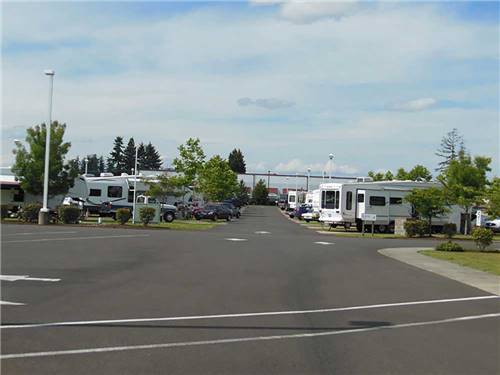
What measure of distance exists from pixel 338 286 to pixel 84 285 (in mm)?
5216

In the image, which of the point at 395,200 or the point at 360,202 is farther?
the point at 395,200

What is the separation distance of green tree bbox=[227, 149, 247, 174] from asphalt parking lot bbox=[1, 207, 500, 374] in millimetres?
158868

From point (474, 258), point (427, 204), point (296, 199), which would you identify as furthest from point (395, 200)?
point (296, 199)

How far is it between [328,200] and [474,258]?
20090mm

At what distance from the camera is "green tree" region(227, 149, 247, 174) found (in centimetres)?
17762

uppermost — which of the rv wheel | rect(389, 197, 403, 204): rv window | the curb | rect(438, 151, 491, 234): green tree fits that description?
rect(438, 151, 491, 234): green tree

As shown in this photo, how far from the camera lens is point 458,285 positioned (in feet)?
49.9

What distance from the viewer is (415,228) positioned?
37.1 m

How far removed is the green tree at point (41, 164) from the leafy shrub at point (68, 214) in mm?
6521

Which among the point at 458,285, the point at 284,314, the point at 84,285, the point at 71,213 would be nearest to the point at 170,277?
the point at 84,285

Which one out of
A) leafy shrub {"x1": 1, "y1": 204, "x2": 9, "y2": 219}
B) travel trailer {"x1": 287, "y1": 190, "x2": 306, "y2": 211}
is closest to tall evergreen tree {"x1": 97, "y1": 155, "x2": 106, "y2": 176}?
travel trailer {"x1": 287, "y1": 190, "x2": 306, "y2": 211}

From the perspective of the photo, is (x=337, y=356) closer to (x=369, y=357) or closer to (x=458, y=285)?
Result: (x=369, y=357)

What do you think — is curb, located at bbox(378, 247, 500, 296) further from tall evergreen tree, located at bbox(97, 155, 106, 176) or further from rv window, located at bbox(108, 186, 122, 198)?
tall evergreen tree, located at bbox(97, 155, 106, 176)

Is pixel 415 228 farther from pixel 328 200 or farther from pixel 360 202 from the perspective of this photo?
pixel 328 200
